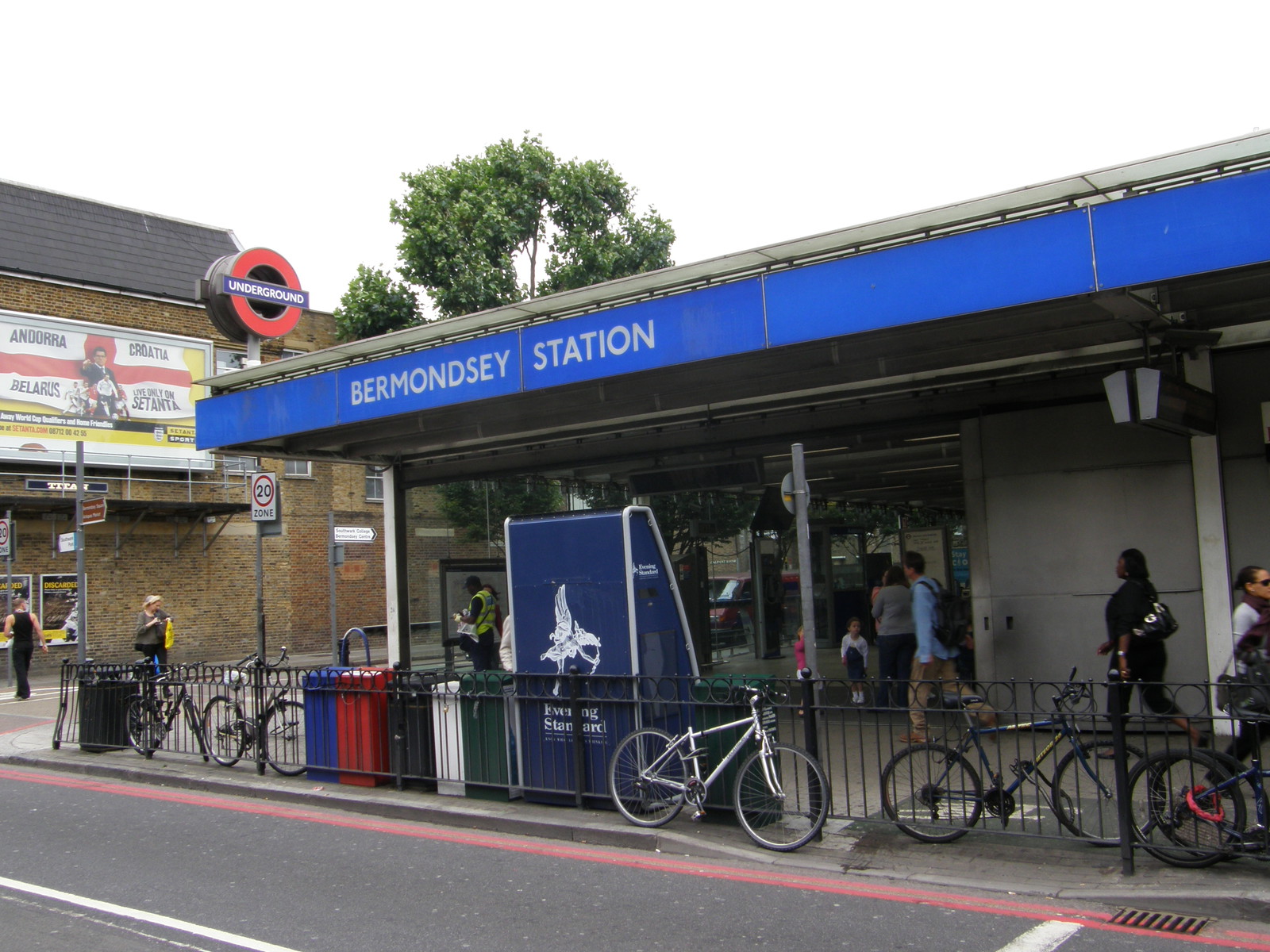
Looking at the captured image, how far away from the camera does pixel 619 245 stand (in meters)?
27.4

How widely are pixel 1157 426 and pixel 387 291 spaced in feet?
72.2

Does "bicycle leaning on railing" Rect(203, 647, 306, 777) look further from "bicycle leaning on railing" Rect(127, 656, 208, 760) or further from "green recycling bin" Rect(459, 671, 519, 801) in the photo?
"green recycling bin" Rect(459, 671, 519, 801)

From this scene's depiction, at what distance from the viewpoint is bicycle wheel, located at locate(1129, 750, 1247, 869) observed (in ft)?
18.5

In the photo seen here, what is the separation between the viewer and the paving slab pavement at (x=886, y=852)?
5.45m

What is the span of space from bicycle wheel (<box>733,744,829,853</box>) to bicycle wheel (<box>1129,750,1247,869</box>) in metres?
1.84

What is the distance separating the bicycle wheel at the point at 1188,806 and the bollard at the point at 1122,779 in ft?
0.17

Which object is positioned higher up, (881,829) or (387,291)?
(387,291)

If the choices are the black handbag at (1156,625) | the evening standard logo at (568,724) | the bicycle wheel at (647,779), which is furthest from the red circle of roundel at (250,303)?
the black handbag at (1156,625)

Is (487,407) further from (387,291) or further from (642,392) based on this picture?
(387,291)

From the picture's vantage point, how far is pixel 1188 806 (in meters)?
5.77

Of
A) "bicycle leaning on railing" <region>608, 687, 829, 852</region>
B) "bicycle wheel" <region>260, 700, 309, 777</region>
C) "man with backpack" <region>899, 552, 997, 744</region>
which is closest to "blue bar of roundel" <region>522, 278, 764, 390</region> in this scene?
"man with backpack" <region>899, 552, 997, 744</region>

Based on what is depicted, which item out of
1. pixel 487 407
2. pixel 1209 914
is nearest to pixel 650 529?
pixel 487 407

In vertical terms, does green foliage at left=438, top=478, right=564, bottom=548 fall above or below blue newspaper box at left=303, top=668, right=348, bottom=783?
above

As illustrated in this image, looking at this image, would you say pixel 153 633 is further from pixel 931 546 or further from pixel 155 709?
pixel 931 546
